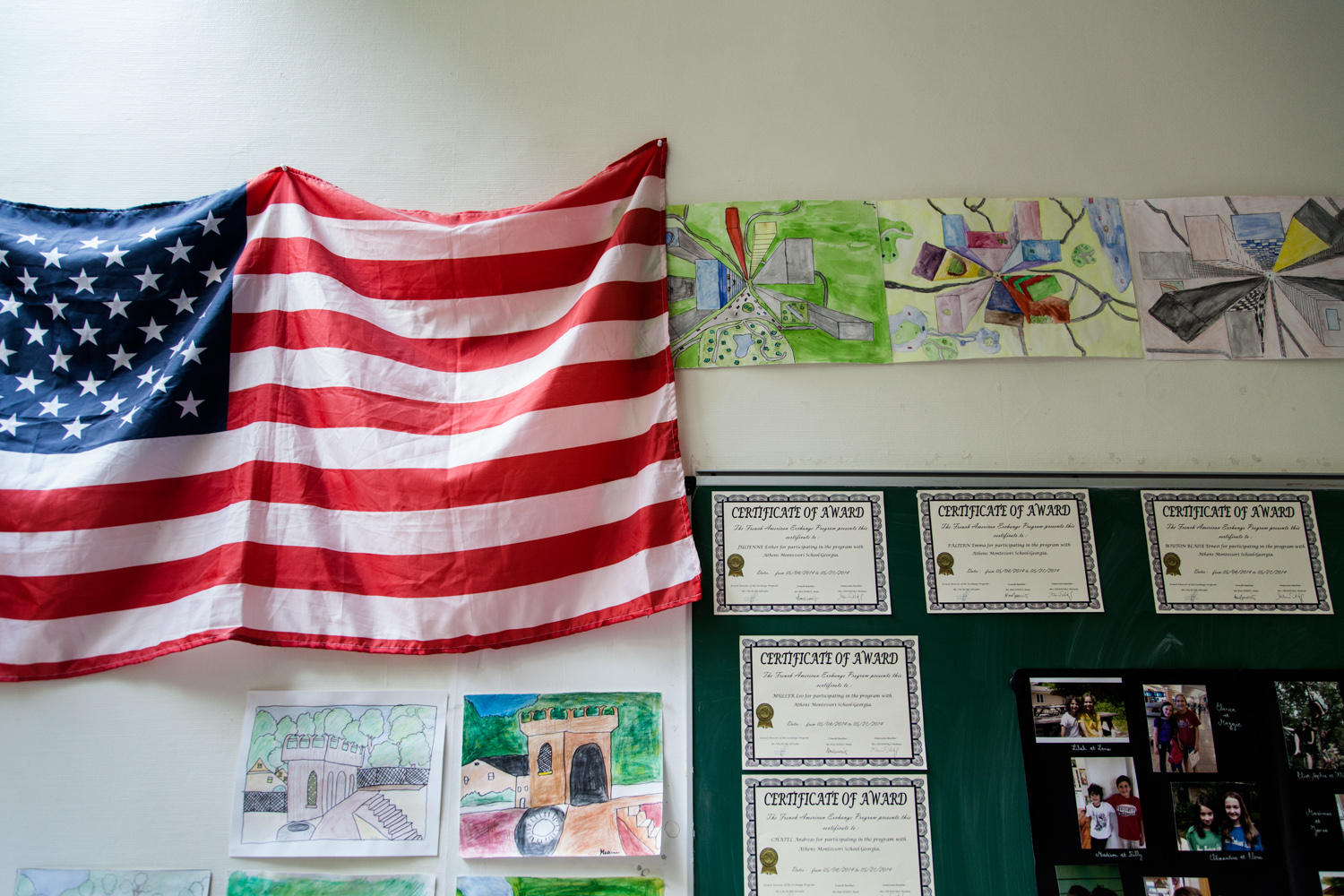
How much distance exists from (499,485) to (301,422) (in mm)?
480

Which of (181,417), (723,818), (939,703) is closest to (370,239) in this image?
(181,417)

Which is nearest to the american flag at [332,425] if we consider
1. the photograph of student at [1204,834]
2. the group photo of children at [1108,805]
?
the group photo of children at [1108,805]

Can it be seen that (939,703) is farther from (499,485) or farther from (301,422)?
(301,422)

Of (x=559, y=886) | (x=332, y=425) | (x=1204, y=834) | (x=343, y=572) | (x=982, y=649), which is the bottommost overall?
(x=559, y=886)

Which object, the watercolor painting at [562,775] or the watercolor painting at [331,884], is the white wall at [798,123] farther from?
the watercolor painting at [331,884]

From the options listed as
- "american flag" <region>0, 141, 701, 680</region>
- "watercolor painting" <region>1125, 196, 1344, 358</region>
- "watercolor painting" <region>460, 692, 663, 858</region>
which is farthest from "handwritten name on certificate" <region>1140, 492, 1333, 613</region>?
"watercolor painting" <region>460, 692, 663, 858</region>

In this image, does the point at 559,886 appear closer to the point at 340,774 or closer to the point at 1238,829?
the point at 340,774

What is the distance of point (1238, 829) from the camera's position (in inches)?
59.6

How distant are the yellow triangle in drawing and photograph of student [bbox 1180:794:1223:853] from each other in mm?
1266

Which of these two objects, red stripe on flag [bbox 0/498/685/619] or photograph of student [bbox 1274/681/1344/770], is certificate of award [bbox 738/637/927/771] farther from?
A: photograph of student [bbox 1274/681/1344/770]

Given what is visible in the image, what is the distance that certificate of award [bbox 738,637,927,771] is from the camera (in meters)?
1.56

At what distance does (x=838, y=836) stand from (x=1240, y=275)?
161 centimetres

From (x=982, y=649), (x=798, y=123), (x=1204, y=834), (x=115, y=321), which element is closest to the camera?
(x=1204, y=834)

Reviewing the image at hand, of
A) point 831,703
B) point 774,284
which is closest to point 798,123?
point 774,284
